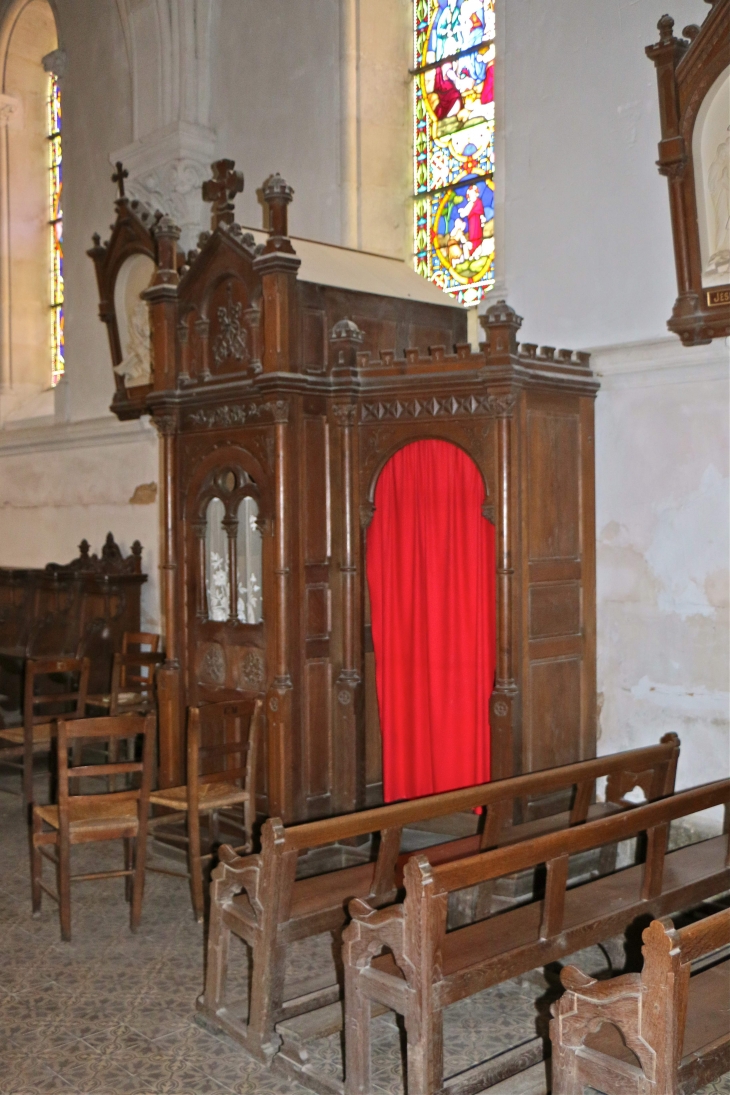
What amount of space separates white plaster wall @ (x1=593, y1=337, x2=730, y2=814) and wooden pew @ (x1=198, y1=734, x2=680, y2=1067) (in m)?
1.15

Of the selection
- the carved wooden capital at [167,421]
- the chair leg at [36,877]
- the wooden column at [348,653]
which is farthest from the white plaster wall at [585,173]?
the chair leg at [36,877]

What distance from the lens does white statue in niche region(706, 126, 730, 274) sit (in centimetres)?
450

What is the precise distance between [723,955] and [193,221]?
18.9ft

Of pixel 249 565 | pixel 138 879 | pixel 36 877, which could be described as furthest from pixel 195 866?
pixel 249 565

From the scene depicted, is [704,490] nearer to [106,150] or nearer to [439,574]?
[439,574]

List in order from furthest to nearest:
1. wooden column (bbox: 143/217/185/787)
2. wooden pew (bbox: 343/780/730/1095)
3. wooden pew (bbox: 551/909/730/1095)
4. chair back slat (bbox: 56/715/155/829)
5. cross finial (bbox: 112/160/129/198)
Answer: cross finial (bbox: 112/160/129/198) < wooden column (bbox: 143/217/185/787) < chair back slat (bbox: 56/715/155/829) < wooden pew (bbox: 343/780/730/1095) < wooden pew (bbox: 551/909/730/1095)

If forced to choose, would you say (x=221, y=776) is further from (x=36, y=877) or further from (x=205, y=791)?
(x=36, y=877)

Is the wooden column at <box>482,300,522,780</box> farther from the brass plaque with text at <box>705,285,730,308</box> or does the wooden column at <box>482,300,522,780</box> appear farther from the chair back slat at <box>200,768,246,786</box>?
the chair back slat at <box>200,768,246,786</box>

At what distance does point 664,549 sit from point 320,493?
1.63 metres

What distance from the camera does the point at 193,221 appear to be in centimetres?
721

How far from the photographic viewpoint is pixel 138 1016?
3.38 metres

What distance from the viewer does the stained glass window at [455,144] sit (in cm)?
604

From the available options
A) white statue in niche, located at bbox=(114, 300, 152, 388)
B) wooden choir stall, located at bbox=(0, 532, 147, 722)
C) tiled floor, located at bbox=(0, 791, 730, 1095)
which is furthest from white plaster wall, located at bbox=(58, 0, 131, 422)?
tiled floor, located at bbox=(0, 791, 730, 1095)

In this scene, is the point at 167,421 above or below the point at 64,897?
above
